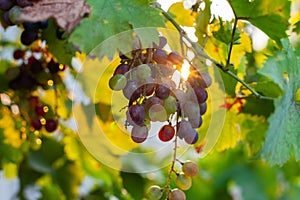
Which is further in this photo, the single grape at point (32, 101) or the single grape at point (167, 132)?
the single grape at point (32, 101)

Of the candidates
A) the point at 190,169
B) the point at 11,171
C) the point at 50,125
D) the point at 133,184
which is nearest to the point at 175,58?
the point at 190,169

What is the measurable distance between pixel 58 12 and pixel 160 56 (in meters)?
0.14

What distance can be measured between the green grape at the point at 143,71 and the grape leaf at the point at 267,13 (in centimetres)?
19

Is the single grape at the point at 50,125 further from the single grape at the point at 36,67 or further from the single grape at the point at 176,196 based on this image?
the single grape at the point at 176,196

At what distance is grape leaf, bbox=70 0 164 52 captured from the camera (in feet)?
2.01

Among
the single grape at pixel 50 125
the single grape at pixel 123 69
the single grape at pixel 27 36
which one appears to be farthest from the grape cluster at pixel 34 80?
the single grape at pixel 123 69

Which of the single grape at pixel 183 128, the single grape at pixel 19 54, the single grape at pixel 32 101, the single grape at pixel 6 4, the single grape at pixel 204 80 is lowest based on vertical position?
the single grape at pixel 32 101

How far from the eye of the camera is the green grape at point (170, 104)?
2.24 feet

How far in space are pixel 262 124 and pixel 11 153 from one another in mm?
459

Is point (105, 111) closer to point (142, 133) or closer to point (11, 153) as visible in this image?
point (11, 153)

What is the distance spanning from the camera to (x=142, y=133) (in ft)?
2.25

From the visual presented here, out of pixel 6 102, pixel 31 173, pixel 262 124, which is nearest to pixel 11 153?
pixel 6 102

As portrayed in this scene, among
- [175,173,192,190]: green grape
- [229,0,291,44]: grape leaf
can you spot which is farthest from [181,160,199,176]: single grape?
[229,0,291,44]: grape leaf

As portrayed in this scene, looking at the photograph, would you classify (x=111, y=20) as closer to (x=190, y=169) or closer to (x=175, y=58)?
(x=175, y=58)
